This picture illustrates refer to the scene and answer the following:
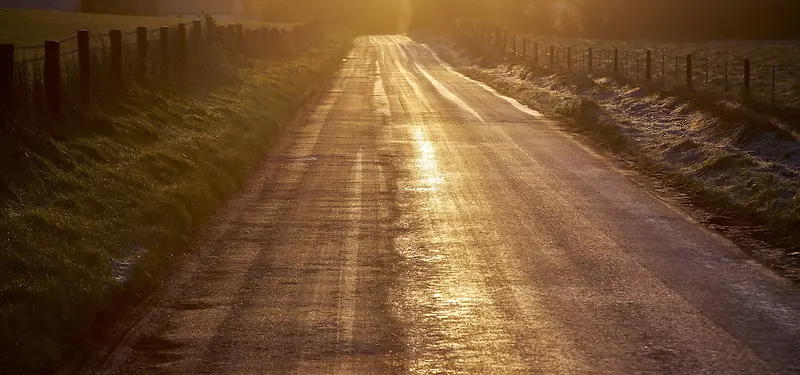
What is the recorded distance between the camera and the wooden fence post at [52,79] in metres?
14.4

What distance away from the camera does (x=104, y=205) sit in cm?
1114

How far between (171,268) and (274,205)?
10.9 ft

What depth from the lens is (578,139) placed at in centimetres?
2000

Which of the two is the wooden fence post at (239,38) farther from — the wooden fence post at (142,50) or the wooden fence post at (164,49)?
the wooden fence post at (142,50)

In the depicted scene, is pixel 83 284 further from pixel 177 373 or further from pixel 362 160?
pixel 362 160

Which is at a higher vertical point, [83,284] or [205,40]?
[205,40]

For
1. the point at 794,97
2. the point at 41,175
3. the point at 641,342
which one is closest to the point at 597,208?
the point at 641,342

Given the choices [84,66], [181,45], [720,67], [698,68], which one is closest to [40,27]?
[181,45]

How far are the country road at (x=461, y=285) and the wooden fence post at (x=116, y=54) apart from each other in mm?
3870

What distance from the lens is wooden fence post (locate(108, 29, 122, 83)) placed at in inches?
712

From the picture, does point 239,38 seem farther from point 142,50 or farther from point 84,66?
point 84,66

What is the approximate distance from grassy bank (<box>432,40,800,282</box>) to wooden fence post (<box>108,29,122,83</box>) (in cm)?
874

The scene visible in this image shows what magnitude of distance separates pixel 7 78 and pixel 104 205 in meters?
2.80

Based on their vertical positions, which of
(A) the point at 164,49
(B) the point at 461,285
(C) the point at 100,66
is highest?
(A) the point at 164,49
